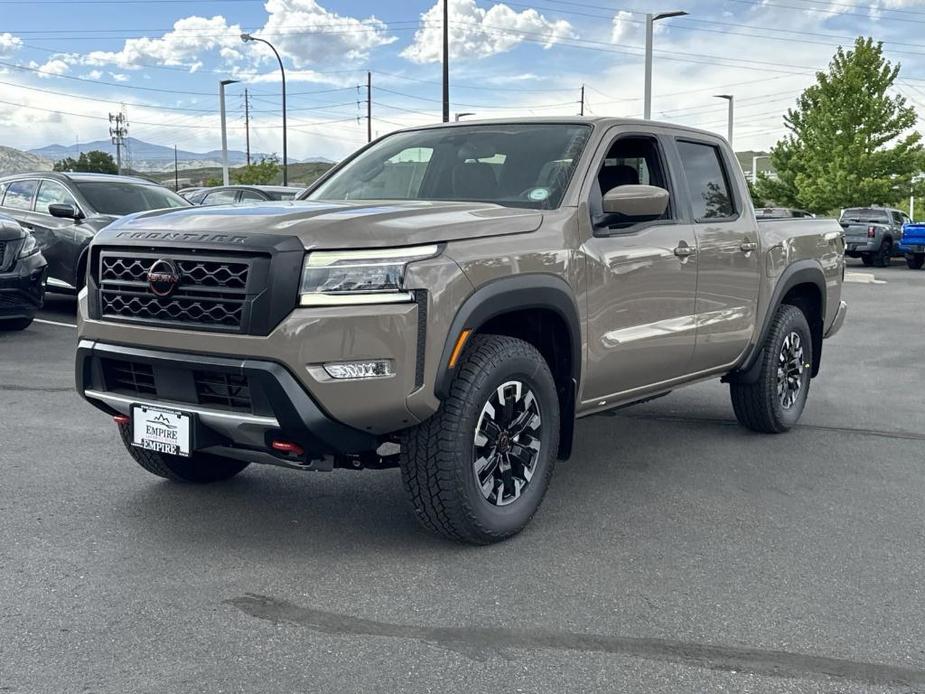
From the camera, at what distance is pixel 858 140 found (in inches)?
1554

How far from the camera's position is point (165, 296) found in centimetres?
387

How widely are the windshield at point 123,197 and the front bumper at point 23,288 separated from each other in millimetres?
1783

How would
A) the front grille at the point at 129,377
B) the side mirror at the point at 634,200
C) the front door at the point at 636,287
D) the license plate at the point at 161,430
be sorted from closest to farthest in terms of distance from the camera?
the license plate at the point at 161,430 < the front grille at the point at 129,377 < the side mirror at the point at 634,200 < the front door at the point at 636,287

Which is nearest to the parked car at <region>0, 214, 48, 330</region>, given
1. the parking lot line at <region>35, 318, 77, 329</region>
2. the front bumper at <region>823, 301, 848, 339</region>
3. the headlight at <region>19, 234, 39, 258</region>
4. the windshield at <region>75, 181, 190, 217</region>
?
the headlight at <region>19, 234, 39, 258</region>

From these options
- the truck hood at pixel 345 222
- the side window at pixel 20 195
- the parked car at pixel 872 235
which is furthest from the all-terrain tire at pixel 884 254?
the truck hood at pixel 345 222

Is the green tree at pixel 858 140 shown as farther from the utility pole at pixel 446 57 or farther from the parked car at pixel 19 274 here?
the parked car at pixel 19 274

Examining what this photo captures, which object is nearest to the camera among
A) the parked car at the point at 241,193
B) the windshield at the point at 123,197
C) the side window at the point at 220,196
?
the windshield at the point at 123,197

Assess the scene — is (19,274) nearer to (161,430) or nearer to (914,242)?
(161,430)

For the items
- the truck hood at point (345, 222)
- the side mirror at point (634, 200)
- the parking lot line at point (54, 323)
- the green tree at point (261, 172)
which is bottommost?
the parking lot line at point (54, 323)

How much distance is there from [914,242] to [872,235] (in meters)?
1.09

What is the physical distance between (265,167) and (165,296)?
245ft

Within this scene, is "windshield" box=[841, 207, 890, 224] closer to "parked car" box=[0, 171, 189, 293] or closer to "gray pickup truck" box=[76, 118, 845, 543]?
"parked car" box=[0, 171, 189, 293]

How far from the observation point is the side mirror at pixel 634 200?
450 centimetres

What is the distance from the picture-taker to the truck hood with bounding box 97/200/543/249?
369 cm
